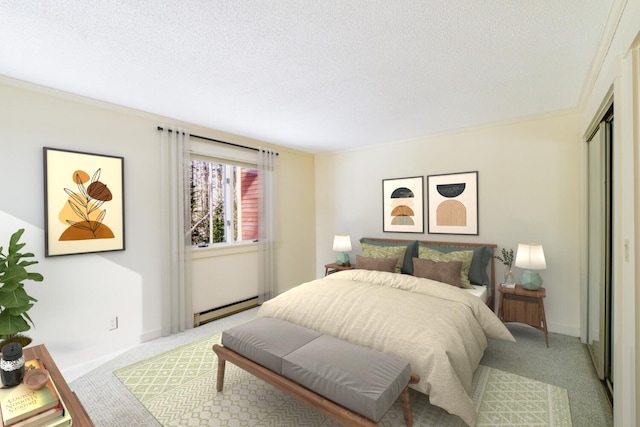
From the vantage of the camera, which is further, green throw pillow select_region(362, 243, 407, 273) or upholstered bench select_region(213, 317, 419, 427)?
green throw pillow select_region(362, 243, 407, 273)

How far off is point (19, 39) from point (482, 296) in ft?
14.5

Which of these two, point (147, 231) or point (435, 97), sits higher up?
point (435, 97)

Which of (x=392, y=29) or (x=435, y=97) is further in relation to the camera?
(x=435, y=97)

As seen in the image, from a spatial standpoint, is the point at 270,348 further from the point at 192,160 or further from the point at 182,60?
the point at 192,160

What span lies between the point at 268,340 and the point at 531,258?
9.04 feet

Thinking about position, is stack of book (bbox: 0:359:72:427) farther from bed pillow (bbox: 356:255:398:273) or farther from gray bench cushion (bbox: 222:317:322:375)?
bed pillow (bbox: 356:255:398:273)

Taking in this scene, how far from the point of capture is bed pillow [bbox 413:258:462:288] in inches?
128

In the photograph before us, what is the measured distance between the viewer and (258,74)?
2.32 m

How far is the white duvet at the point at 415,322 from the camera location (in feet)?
6.12

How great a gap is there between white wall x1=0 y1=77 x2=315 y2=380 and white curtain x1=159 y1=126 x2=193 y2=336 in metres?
0.08

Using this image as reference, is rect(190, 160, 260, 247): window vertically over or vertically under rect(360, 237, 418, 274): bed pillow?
over

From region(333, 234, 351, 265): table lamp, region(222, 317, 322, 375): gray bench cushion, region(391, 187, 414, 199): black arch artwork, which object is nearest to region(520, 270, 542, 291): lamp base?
region(391, 187, 414, 199): black arch artwork

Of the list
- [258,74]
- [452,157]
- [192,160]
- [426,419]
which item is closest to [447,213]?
[452,157]

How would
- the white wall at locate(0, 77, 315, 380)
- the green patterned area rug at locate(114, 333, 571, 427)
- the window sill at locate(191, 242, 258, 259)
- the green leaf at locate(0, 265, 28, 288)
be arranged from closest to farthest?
the green leaf at locate(0, 265, 28, 288)
the green patterned area rug at locate(114, 333, 571, 427)
the white wall at locate(0, 77, 315, 380)
the window sill at locate(191, 242, 258, 259)
